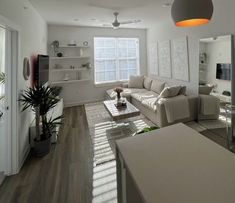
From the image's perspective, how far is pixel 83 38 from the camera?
238 inches

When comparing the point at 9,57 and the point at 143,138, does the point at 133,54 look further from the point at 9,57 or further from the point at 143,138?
the point at 143,138

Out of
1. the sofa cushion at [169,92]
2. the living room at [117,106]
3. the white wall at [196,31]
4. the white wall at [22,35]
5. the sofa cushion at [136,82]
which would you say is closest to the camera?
the living room at [117,106]

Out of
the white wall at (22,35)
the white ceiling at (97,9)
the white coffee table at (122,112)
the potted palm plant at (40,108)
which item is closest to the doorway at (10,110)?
the white wall at (22,35)

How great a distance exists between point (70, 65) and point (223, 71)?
185 inches

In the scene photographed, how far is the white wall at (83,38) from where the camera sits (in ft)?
18.9

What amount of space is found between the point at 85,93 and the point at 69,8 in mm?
3136

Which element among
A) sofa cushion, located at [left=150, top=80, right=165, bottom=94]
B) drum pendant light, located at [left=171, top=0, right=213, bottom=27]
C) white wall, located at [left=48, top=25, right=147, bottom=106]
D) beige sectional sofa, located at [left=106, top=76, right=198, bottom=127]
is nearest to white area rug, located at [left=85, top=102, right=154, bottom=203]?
beige sectional sofa, located at [left=106, top=76, right=198, bottom=127]

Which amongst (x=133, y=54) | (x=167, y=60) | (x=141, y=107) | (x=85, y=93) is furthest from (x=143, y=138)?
(x=133, y=54)

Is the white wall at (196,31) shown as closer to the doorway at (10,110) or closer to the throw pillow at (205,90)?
the throw pillow at (205,90)

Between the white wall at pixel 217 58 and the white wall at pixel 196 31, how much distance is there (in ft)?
0.79

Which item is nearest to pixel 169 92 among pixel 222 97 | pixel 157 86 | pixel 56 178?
pixel 222 97

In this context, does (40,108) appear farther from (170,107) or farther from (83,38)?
(83,38)

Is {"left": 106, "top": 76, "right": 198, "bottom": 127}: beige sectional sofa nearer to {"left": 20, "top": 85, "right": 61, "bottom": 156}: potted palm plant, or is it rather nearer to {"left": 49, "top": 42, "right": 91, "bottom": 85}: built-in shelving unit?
{"left": 20, "top": 85, "right": 61, "bottom": 156}: potted palm plant

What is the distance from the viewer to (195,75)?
4.45m
